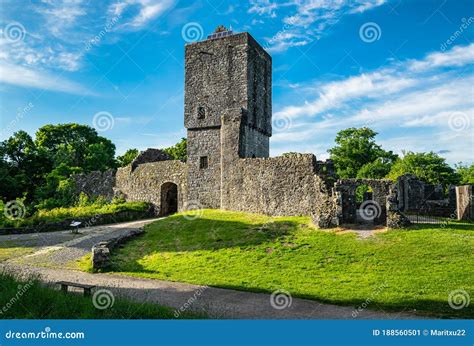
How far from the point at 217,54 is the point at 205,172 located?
24.4 feet

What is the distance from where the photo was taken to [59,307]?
820cm

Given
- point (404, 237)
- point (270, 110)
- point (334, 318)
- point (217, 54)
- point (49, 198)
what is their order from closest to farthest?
point (334, 318)
point (404, 237)
point (217, 54)
point (270, 110)
point (49, 198)

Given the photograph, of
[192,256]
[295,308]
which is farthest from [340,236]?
[295,308]

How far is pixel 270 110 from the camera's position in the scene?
2802 cm

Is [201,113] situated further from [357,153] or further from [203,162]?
[357,153]

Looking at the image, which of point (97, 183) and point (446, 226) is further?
point (97, 183)

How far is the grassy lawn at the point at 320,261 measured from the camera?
392 inches

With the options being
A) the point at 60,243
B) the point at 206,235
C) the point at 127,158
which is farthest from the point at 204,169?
the point at 127,158

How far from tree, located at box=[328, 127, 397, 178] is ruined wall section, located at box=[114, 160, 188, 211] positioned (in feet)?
89.7

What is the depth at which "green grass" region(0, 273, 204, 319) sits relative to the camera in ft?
25.9

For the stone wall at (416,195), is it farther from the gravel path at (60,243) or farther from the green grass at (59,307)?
the green grass at (59,307)

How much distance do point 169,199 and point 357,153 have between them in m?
29.5

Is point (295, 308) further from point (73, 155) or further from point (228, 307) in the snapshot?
point (73, 155)

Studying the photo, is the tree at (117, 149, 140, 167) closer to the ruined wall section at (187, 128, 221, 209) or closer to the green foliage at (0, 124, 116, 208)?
the green foliage at (0, 124, 116, 208)
